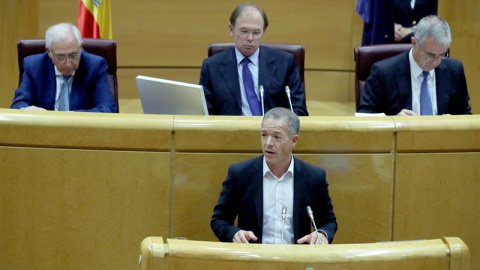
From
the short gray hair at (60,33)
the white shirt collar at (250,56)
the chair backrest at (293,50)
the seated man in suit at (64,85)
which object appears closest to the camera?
the short gray hair at (60,33)

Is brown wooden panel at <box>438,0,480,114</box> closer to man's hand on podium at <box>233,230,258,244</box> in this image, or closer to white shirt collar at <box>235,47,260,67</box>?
white shirt collar at <box>235,47,260,67</box>

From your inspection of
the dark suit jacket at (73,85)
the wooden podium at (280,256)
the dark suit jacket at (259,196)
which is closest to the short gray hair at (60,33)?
the dark suit jacket at (73,85)

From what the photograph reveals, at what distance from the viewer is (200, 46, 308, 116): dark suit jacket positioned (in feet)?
13.6

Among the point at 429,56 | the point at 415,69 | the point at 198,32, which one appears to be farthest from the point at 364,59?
the point at 198,32

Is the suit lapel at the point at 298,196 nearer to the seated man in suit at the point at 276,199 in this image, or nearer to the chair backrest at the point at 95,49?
the seated man in suit at the point at 276,199

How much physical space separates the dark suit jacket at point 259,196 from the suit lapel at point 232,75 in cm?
105

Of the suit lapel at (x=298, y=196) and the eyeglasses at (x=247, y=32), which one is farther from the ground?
the eyeglasses at (x=247, y=32)

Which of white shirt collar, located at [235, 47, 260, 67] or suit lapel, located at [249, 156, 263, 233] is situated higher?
white shirt collar, located at [235, 47, 260, 67]

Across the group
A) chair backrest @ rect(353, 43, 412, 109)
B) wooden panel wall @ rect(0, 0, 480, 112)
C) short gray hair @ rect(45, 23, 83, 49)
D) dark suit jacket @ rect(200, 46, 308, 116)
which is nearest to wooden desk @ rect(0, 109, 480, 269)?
short gray hair @ rect(45, 23, 83, 49)

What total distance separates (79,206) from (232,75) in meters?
1.22

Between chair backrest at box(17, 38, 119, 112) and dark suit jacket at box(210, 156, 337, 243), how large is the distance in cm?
156

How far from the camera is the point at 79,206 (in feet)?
10.7

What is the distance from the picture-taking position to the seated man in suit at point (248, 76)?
163 inches

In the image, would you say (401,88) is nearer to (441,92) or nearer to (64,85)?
(441,92)
